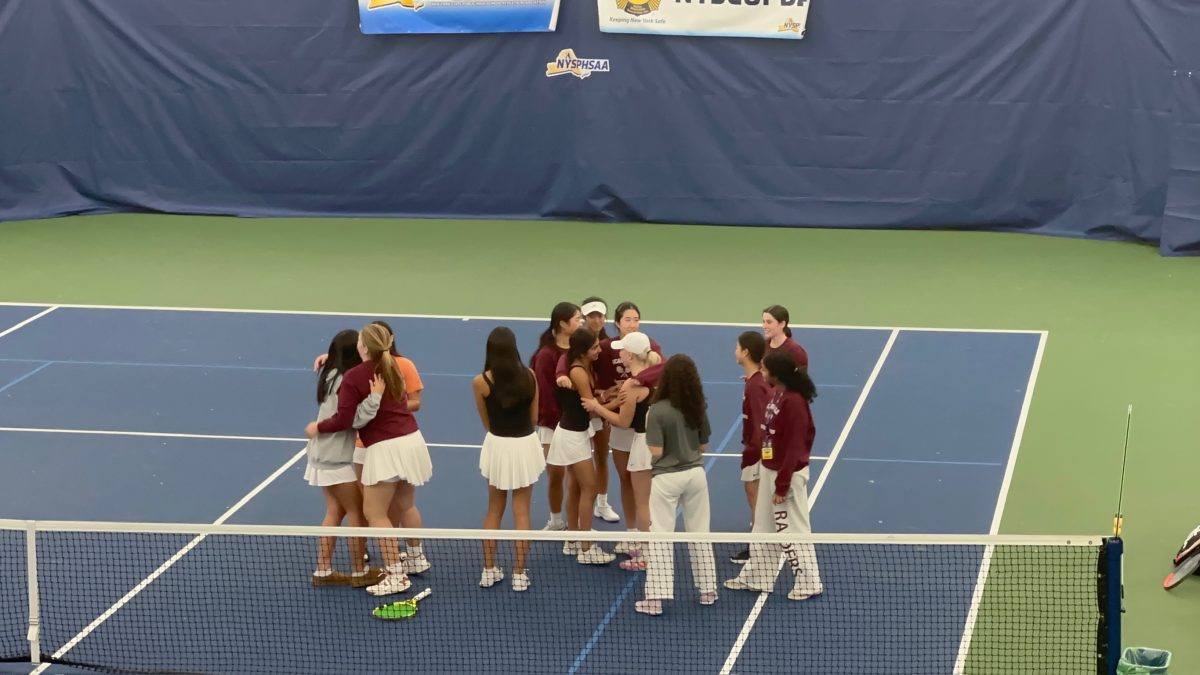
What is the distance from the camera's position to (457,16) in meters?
21.3

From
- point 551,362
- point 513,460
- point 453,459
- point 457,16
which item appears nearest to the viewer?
point 513,460

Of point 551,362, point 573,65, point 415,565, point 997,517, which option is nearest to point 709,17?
point 573,65

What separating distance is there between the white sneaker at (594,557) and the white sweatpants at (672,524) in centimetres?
68

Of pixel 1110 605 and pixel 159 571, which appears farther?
pixel 159 571

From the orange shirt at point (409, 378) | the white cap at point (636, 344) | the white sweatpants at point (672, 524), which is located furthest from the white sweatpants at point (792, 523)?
the orange shirt at point (409, 378)

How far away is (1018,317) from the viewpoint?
657 inches

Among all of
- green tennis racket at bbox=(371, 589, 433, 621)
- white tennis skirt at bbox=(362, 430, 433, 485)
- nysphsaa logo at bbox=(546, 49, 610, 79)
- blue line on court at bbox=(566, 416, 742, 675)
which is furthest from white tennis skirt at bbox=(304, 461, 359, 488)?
nysphsaa logo at bbox=(546, 49, 610, 79)

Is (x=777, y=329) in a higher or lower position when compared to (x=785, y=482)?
higher

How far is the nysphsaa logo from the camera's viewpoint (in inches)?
834

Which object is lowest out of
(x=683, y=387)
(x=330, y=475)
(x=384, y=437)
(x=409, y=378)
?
(x=330, y=475)

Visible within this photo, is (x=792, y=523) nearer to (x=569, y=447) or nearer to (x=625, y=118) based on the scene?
(x=569, y=447)

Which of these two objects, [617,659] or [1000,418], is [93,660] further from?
[1000,418]

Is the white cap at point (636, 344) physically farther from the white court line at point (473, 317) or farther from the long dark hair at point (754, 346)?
the white court line at point (473, 317)

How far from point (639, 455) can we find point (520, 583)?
44.5 inches
